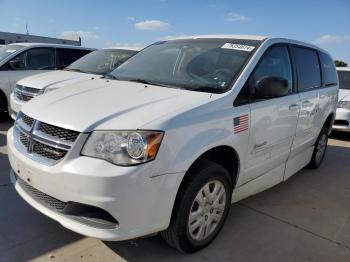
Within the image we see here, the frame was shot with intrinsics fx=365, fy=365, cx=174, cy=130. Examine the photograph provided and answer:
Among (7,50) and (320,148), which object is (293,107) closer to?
(320,148)

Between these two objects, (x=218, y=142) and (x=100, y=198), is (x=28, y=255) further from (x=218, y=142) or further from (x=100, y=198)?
(x=218, y=142)

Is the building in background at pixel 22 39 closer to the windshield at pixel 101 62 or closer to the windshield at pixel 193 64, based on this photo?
the windshield at pixel 101 62

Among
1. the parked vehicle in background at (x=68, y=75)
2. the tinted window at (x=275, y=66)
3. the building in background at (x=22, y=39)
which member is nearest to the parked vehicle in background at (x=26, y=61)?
the parked vehicle in background at (x=68, y=75)

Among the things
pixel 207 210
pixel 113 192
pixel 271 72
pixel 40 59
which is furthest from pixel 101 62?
pixel 113 192

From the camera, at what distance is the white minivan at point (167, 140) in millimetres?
2344

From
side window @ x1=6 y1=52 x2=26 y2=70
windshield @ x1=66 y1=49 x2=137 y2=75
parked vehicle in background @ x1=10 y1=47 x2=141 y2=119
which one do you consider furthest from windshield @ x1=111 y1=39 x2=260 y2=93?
side window @ x1=6 y1=52 x2=26 y2=70

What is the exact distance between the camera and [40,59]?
8.12 metres

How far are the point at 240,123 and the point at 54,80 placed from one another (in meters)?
4.40

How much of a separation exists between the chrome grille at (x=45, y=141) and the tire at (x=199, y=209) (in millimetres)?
855

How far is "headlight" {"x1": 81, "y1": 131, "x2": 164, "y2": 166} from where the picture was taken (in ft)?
7.63

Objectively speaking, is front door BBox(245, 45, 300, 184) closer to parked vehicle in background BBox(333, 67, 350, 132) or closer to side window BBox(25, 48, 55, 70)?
parked vehicle in background BBox(333, 67, 350, 132)

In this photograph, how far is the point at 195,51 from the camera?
3670 millimetres

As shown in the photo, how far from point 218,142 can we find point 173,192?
0.56 metres

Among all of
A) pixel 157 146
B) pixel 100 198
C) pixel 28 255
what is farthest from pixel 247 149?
pixel 28 255
